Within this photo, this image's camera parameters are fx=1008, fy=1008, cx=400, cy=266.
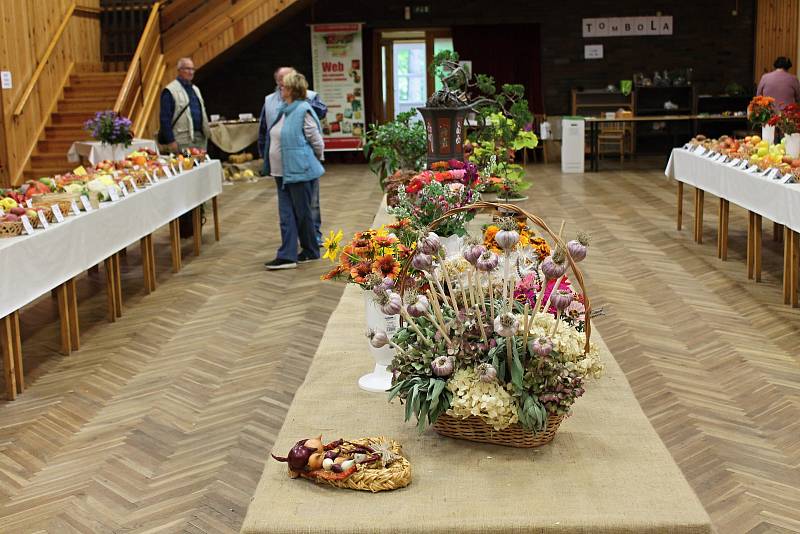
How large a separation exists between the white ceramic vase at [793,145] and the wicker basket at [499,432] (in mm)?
4942

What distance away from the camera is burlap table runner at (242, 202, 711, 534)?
224 cm

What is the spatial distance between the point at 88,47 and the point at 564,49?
7635 mm

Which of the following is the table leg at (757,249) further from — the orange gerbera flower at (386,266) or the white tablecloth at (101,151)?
the white tablecloth at (101,151)

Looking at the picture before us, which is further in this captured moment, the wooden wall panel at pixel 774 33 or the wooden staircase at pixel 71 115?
the wooden wall panel at pixel 774 33

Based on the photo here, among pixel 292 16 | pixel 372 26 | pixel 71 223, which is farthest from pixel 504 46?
pixel 71 223

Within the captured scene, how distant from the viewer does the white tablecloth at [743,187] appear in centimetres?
595

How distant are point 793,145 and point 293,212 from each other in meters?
3.66

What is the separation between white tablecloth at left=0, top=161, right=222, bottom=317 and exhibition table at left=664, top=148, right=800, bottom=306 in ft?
13.4

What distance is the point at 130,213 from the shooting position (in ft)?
22.0

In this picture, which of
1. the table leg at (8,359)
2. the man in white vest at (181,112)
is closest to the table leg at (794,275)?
the table leg at (8,359)

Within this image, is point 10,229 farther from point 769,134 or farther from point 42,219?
point 769,134

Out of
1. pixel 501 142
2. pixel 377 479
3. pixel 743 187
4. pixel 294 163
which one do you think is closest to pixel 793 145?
pixel 743 187

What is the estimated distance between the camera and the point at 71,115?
13359mm

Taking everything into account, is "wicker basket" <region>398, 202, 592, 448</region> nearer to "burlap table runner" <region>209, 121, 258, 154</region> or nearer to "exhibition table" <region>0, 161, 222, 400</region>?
"exhibition table" <region>0, 161, 222, 400</region>
